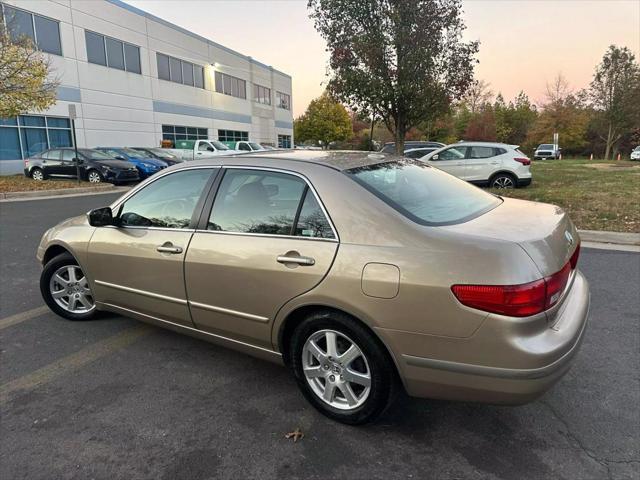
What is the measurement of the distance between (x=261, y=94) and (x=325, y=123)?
1744 centimetres

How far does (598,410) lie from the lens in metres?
2.74

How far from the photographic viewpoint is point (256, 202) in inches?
118

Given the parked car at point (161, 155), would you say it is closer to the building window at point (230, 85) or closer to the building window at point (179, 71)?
the building window at point (179, 71)

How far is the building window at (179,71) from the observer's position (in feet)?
104

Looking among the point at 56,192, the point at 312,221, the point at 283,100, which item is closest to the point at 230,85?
the point at 283,100

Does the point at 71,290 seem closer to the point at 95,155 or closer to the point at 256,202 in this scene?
the point at 256,202

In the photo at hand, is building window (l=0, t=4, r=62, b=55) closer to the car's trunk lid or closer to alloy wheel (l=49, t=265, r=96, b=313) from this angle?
alloy wheel (l=49, t=265, r=96, b=313)

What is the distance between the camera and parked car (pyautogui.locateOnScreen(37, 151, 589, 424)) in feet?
7.10

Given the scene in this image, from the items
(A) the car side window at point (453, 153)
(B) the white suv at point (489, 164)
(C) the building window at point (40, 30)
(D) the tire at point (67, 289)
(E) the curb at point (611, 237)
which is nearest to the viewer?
(D) the tire at point (67, 289)

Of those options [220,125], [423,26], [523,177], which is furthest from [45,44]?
[523,177]

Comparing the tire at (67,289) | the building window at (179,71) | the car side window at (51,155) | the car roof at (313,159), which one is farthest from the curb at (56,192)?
the building window at (179,71)

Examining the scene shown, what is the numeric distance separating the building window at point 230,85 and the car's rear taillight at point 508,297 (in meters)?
39.3

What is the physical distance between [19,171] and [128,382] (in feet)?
80.2

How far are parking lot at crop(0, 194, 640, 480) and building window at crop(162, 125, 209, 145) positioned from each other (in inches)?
1172
